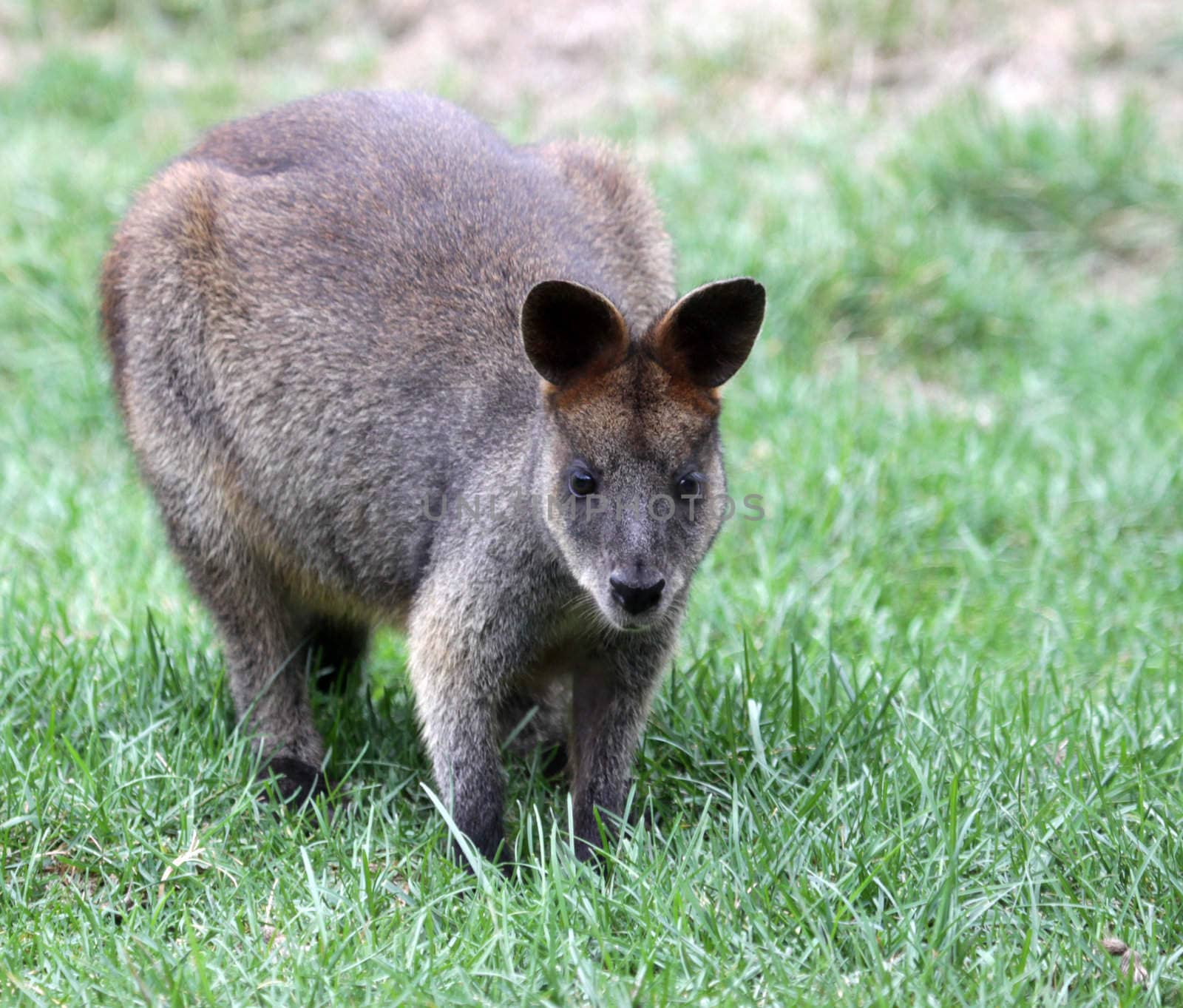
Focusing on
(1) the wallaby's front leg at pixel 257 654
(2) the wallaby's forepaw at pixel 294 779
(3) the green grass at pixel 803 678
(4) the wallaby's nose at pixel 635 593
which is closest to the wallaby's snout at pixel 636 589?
(4) the wallaby's nose at pixel 635 593

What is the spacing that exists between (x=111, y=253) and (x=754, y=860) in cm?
298

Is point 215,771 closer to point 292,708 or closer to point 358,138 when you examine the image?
point 292,708

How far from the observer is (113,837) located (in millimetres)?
4035

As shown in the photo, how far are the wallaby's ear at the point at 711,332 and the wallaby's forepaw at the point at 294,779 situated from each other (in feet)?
5.53

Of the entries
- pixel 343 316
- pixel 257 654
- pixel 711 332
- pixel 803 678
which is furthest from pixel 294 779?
pixel 711 332

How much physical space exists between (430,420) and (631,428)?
802 millimetres

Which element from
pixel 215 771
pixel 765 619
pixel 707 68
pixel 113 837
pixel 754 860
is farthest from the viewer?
pixel 707 68

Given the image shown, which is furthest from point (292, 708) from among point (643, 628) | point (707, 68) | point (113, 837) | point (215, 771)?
point (707, 68)

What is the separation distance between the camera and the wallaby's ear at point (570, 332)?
3820 millimetres

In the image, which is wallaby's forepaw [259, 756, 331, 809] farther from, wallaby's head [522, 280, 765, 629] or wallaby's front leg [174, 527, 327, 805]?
wallaby's head [522, 280, 765, 629]

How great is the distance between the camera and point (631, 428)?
3.90 m

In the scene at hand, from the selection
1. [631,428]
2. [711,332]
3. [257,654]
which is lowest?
[257,654]

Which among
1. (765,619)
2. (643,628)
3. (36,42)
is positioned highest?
(36,42)

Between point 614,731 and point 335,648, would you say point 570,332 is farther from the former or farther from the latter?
point 335,648
